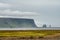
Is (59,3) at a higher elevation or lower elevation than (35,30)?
higher

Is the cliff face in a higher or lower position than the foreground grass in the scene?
higher

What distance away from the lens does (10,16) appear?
48.0 inches

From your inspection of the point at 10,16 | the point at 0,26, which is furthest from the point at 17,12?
the point at 0,26

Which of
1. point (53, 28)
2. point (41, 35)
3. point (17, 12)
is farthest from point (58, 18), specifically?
point (17, 12)

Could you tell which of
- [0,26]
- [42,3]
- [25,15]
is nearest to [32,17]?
[25,15]

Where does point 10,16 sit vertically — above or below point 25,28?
above

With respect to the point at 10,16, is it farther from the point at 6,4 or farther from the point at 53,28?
the point at 53,28

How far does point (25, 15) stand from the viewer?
124cm

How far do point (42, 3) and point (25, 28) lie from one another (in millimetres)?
289

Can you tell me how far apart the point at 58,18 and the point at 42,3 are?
7.9 inches

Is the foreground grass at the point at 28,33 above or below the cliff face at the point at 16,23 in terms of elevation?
below

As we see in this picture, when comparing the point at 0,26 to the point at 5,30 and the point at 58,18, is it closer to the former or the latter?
the point at 5,30

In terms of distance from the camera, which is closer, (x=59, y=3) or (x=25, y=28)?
(x=25, y=28)

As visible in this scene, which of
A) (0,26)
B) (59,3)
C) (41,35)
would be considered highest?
(59,3)
